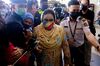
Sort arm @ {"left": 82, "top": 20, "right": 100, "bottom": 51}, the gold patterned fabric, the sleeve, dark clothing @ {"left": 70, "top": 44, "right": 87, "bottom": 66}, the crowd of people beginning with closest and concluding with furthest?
the crowd of people < arm @ {"left": 82, "top": 20, "right": 100, "bottom": 51} < the gold patterned fabric < the sleeve < dark clothing @ {"left": 70, "top": 44, "right": 87, "bottom": 66}

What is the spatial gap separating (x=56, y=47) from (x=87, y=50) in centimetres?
173

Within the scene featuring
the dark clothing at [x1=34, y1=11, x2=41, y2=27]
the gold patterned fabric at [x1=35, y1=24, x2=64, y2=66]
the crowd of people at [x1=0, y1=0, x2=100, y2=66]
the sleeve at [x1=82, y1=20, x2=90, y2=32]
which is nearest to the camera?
the crowd of people at [x1=0, y1=0, x2=100, y2=66]

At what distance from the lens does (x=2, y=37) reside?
8.80 feet

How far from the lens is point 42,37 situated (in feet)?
11.8

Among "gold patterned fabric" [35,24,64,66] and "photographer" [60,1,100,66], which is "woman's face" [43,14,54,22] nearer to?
"gold patterned fabric" [35,24,64,66]

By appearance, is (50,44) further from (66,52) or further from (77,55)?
(77,55)

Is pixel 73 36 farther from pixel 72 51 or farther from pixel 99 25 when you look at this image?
pixel 99 25

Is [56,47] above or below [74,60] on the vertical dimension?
above

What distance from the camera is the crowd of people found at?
2846mm

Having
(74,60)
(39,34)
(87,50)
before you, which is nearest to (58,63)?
(39,34)

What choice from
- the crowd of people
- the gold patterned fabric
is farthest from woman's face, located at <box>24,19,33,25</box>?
the gold patterned fabric

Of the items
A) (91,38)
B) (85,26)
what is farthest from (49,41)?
(85,26)

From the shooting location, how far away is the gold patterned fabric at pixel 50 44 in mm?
3572

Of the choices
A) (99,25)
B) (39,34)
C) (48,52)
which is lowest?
(99,25)
